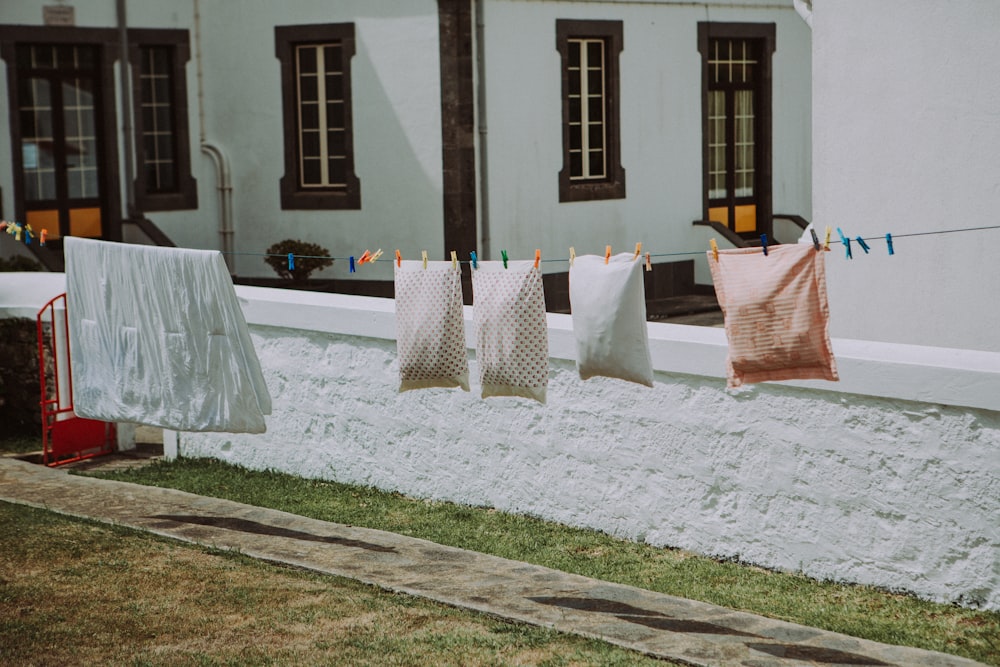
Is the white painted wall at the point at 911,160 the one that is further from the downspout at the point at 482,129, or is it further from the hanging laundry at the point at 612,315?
the downspout at the point at 482,129

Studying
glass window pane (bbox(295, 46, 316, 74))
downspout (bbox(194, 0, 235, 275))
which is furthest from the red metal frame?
glass window pane (bbox(295, 46, 316, 74))

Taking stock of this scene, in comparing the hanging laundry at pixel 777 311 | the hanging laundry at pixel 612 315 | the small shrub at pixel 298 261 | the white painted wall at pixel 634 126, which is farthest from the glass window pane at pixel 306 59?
the hanging laundry at pixel 777 311

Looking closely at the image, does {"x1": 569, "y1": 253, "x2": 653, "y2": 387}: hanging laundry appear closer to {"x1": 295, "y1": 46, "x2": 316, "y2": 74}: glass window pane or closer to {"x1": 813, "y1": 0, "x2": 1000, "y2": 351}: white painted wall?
{"x1": 813, "y1": 0, "x2": 1000, "y2": 351}: white painted wall

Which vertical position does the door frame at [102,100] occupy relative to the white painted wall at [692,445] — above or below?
above

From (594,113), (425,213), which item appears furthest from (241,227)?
(594,113)

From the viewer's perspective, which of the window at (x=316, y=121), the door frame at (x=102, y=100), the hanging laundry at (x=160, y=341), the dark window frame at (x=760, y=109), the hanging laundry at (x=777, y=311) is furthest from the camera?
the dark window frame at (x=760, y=109)

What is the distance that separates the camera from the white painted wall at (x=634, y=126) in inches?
653

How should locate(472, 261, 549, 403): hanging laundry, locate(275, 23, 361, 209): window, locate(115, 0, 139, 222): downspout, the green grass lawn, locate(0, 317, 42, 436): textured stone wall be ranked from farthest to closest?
locate(115, 0, 139, 222): downspout → locate(275, 23, 361, 209): window → locate(0, 317, 42, 436): textured stone wall → locate(472, 261, 549, 403): hanging laundry → the green grass lawn

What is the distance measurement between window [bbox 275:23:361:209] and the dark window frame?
15.6 feet

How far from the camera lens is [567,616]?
6422 mm

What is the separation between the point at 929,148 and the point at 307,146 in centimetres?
1057

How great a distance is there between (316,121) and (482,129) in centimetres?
217

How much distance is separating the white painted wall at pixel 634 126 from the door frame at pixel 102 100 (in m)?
4.54

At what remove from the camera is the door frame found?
645 inches
